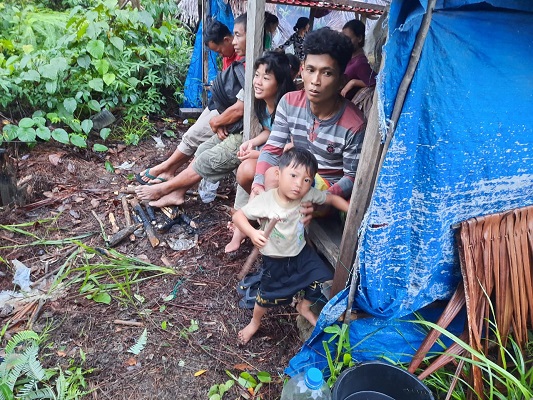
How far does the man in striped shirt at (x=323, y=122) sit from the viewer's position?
241 cm

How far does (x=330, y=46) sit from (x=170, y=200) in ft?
6.88

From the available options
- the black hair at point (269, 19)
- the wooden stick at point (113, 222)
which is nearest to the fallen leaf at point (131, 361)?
the wooden stick at point (113, 222)

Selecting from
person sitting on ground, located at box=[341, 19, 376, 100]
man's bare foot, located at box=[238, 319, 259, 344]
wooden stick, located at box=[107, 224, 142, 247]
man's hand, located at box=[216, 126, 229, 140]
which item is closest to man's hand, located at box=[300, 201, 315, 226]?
man's bare foot, located at box=[238, 319, 259, 344]

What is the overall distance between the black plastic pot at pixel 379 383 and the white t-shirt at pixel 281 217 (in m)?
0.70

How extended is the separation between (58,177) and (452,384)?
156 inches

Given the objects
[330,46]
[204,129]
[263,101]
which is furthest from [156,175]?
[330,46]

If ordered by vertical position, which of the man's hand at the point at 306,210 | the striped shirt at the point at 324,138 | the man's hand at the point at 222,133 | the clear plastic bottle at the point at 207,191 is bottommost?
the clear plastic bottle at the point at 207,191

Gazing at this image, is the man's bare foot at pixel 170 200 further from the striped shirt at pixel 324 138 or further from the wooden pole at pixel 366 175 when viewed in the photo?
the wooden pole at pixel 366 175

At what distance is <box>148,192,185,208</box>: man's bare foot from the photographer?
12.2 feet

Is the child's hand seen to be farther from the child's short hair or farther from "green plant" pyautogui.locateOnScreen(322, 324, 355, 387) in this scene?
"green plant" pyautogui.locateOnScreen(322, 324, 355, 387)

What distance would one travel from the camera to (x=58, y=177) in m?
4.18

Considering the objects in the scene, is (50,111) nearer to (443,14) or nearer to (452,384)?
(443,14)

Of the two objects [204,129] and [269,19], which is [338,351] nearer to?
[204,129]

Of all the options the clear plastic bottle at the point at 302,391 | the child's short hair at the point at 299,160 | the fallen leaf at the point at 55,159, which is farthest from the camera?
the fallen leaf at the point at 55,159
